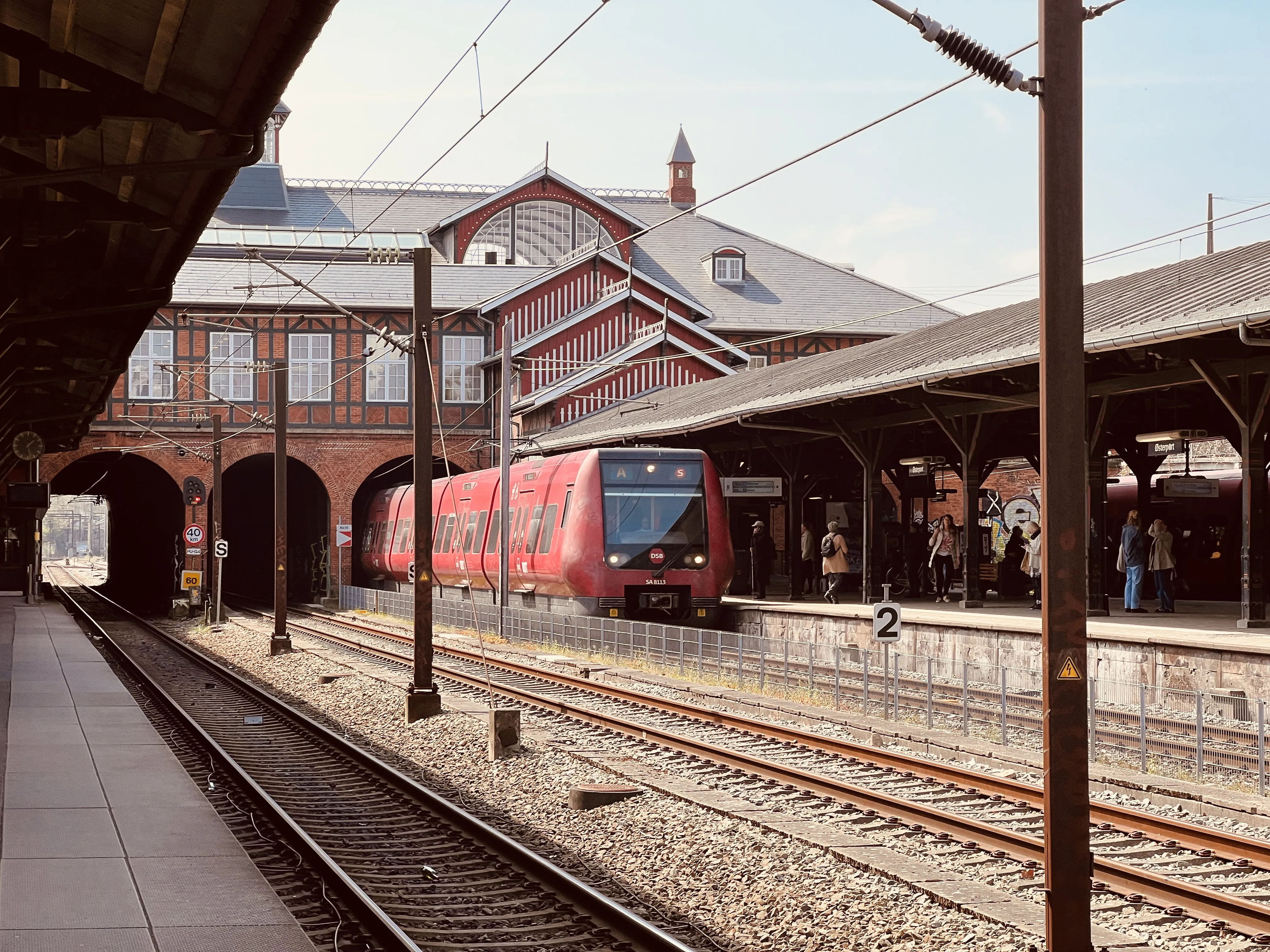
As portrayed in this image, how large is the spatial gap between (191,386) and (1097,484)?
3052cm

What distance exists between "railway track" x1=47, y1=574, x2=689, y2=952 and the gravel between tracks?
0.33 metres

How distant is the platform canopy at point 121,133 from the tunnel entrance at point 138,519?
109 feet

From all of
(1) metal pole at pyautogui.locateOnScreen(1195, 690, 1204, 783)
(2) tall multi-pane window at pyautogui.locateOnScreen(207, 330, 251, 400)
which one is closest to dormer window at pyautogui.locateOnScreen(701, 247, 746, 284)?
(2) tall multi-pane window at pyautogui.locateOnScreen(207, 330, 251, 400)

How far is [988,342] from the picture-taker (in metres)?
19.7

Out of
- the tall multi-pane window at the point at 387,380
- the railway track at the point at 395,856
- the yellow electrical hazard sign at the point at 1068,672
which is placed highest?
the tall multi-pane window at the point at 387,380

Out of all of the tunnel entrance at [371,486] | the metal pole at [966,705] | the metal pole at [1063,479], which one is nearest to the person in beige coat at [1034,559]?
the metal pole at [966,705]

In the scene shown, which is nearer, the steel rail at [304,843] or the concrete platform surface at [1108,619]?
the steel rail at [304,843]

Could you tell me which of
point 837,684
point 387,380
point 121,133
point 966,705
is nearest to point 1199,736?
point 966,705

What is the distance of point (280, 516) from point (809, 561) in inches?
463

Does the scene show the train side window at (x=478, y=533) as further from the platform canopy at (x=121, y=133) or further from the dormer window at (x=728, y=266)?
the dormer window at (x=728, y=266)

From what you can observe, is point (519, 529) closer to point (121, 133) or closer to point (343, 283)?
point (121, 133)

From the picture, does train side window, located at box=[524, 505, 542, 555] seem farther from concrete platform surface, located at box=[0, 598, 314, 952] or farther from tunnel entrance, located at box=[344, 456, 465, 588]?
tunnel entrance, located at box=[344, 456, 465, 588]

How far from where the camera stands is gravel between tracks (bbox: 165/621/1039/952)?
727cm

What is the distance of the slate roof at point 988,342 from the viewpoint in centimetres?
1488
